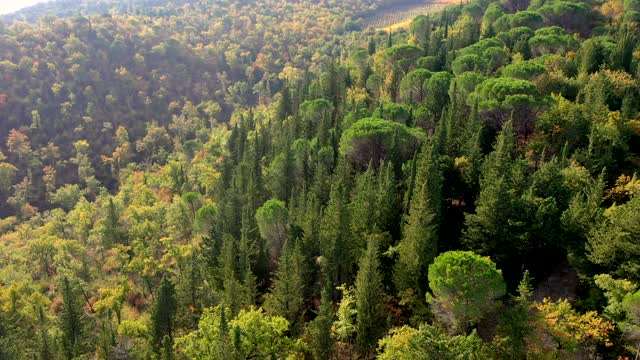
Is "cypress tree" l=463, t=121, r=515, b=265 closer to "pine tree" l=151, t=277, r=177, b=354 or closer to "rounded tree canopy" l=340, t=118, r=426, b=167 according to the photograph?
"rounded tree canopy" l=340, t=118, r=426, b=167

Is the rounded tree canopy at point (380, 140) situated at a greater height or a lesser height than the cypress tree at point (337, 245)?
greater

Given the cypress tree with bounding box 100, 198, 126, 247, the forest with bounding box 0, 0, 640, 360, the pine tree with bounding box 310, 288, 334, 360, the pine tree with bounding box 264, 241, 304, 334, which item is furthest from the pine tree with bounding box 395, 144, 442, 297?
the cypress tree with bounding box 100, 198, 126, 247

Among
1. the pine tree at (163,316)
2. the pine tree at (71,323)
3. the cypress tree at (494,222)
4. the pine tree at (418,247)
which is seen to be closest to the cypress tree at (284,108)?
the pine tree at (163,316)

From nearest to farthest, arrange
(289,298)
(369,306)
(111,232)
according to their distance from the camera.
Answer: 1. (369,306)
2. (289,298)
3. (111,232)

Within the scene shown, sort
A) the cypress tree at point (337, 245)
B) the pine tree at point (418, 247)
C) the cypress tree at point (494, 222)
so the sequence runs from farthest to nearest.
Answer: the cypress tree at point (337, 245)
the cypress tree at point (494, 222)
the pine tree at point (418, 247)

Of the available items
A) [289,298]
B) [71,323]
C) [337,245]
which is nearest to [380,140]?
[337,245]

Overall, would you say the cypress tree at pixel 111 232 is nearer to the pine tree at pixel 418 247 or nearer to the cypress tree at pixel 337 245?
the cypress tree at pixel 337 245

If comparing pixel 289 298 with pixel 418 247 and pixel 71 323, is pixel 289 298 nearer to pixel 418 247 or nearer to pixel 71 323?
pixel 418 247
